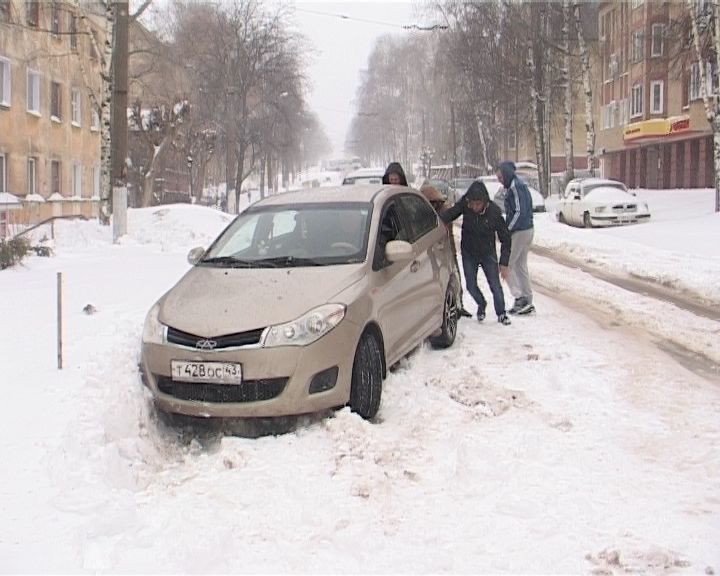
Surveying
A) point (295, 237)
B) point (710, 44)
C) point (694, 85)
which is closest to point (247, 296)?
point (295, 237)

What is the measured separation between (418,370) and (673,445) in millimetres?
2371

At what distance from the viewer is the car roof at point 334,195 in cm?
673

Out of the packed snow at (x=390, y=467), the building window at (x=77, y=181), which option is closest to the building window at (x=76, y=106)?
the building window at (x=77, y=181)

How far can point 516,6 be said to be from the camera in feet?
111

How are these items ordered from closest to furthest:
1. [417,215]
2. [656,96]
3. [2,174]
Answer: [417,215], [2,174], [656,96]

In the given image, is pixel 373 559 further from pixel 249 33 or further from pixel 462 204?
pixel 249 33

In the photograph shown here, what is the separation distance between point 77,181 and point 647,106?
2753 cm

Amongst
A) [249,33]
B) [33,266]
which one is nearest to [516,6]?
[249,33]

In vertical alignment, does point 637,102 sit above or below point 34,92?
above

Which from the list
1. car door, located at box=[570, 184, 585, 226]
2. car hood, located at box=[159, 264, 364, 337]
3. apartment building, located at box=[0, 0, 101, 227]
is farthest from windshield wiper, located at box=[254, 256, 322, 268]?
car door, located at box=[570, 184, 585, 226]

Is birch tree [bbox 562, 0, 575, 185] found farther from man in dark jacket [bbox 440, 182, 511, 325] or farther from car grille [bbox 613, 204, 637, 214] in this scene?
man in dark jacket [bbox 440, 182, 511, 325]

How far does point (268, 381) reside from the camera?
480 cm

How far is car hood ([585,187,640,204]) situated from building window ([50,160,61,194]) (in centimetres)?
2088

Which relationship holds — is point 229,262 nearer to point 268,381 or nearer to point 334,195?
point 334,195
